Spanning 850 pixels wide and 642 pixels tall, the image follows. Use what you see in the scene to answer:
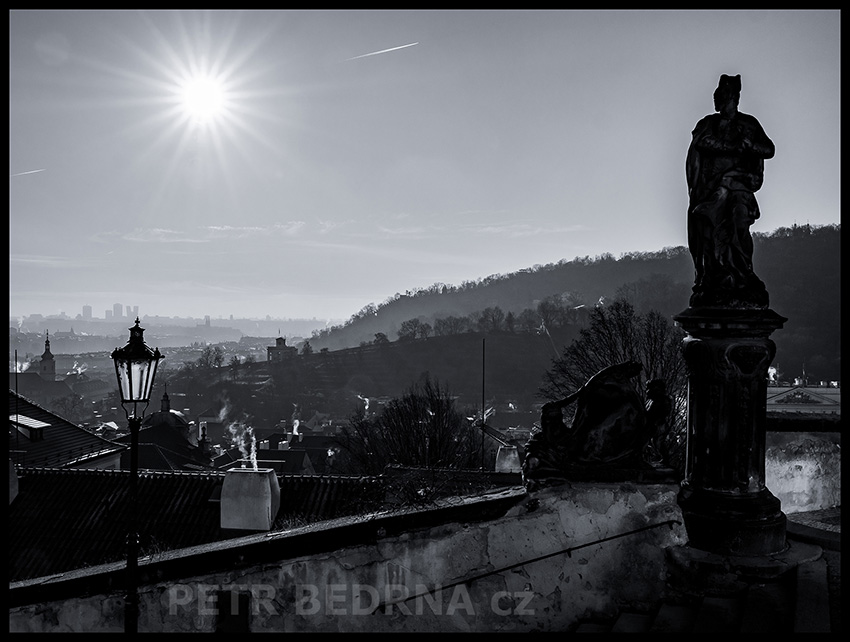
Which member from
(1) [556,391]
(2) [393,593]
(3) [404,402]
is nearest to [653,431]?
(2) [393,593]

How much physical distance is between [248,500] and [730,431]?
9505mm

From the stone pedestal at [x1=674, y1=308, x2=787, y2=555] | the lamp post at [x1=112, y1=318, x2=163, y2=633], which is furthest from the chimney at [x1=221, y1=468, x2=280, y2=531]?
the stone pedestal at [x1=674, y1=308, x2=787, y2=555]

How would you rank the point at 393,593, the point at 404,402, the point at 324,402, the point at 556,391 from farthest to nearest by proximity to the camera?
the point at 324,402 < the point at 404,402 < the point at 556,391 < the point at 393,593

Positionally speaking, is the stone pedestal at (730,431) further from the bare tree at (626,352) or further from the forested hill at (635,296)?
the forested hill at (635,296)

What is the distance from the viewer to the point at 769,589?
4305 millimetres

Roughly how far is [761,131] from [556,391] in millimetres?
20893

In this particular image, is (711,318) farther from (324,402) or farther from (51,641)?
(324,402)

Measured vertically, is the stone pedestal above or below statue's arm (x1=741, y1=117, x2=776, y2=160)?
below

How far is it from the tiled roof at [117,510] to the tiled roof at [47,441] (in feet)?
25.0

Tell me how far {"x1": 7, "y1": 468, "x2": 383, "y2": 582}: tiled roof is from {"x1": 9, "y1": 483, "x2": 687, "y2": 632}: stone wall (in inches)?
277

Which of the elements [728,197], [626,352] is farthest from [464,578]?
[626,352]

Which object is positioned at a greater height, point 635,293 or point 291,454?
point 635,293

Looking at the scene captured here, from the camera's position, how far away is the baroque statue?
185 inches

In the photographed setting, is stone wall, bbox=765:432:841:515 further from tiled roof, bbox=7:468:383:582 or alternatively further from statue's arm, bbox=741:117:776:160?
tiled roof, bbox=7:468:383:582
